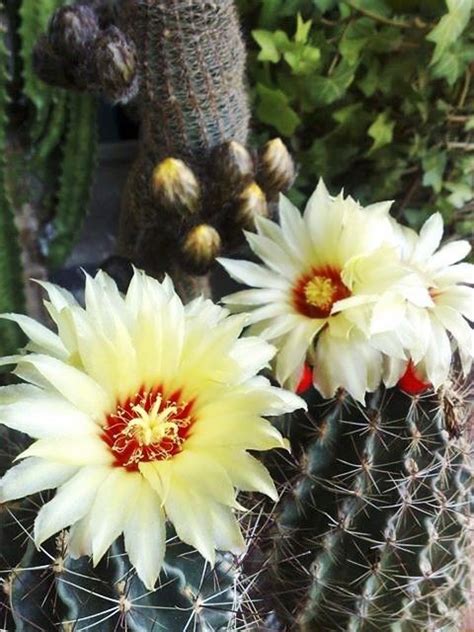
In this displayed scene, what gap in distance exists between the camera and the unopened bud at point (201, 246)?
695 millimetres

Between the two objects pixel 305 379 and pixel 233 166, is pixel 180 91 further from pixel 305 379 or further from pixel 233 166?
pixel 305 379

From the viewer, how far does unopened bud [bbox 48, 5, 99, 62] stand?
2.28ft

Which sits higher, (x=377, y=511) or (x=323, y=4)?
(x=323, y=4)

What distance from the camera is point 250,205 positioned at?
71 centimetres

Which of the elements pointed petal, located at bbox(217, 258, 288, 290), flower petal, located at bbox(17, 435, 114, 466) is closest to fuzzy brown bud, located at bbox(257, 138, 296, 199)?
A: pointed petal, located at bbox(217, 258, 288, 290)

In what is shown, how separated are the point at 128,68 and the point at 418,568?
17.2 inches

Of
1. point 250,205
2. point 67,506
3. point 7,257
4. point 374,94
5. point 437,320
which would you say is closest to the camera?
point 67,506

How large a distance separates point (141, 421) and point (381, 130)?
50cm

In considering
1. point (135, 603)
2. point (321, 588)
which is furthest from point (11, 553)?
point (321, 588)

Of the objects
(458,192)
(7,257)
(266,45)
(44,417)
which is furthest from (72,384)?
(458,192)

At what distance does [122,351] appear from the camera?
0.52 m

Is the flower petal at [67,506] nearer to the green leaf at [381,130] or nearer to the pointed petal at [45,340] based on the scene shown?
the pointed petal at [45,340]

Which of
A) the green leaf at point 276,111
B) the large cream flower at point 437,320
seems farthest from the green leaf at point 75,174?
the large cream flower at point 437,320

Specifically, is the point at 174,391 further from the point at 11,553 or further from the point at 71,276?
the point at 71,276
